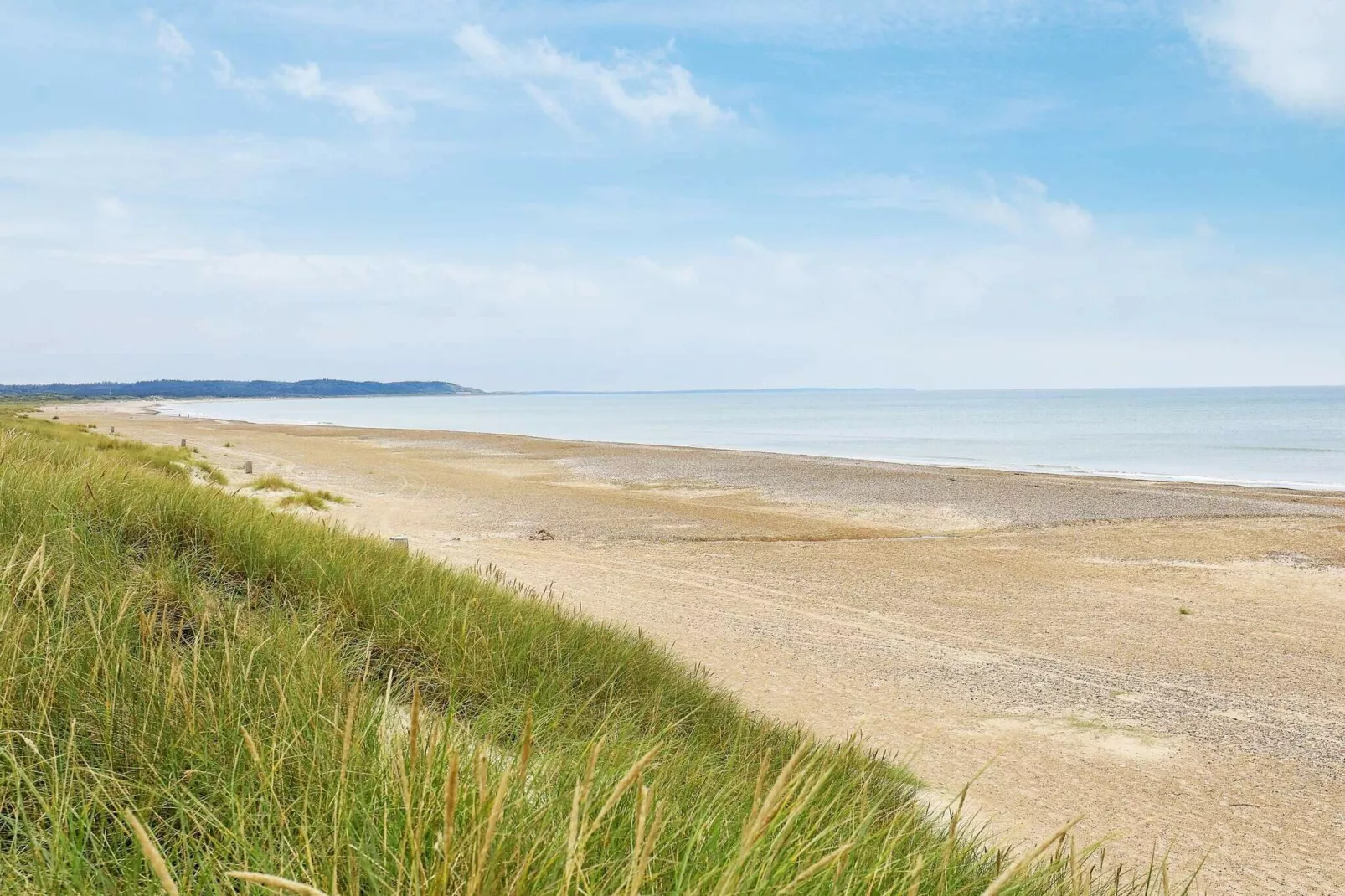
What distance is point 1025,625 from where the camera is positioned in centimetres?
1164

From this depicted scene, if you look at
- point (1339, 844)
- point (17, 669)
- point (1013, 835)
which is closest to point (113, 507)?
point (17, 669)

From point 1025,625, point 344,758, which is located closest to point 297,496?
point 1025,625

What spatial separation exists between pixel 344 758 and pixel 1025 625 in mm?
11098

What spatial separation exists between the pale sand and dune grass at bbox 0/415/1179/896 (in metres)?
1.63

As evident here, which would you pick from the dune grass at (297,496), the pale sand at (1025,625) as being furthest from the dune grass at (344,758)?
the dune grass at (297,496)

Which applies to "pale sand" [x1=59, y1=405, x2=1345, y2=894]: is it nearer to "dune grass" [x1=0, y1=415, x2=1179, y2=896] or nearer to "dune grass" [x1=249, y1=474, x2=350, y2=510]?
"dune grass" [x1=249, y1=474, x2=350, y2=510]

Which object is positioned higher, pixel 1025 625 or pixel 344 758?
pixel 344 758

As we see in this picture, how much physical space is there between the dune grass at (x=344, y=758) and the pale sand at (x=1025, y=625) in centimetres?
163

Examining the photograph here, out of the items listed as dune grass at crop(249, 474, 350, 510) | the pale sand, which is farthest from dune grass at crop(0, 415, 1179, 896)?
dune grass at crop(249, 474, 350, 510)

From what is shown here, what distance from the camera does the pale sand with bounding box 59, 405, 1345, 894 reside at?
21.4 ft

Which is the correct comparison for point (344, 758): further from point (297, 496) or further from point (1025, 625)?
point (297, 496)

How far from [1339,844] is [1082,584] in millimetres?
8679

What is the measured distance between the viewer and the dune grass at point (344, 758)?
1.77m

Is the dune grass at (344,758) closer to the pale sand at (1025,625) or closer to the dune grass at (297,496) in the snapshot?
the pale sand at (1025,625)
